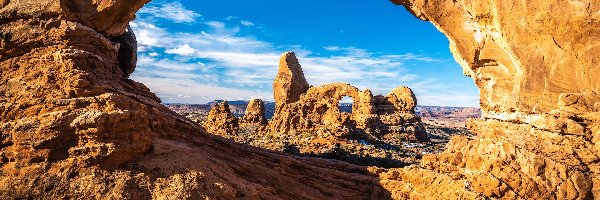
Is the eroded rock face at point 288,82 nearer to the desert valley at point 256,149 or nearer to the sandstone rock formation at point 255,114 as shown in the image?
the sandstone rock formation at point 255,114

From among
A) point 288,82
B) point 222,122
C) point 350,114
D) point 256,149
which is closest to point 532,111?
point 256,149

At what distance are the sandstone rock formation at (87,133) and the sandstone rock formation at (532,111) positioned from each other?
5632 millimetres

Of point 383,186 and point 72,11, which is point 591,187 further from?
point 72,11

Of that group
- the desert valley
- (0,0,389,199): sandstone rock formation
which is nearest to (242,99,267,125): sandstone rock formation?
the desert valley

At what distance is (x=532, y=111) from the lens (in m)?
14.7

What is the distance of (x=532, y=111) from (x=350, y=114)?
45874mm

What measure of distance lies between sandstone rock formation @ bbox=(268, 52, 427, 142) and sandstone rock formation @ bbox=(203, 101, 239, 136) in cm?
656

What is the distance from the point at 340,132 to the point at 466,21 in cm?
3288

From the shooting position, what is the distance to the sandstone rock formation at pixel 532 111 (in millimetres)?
13500

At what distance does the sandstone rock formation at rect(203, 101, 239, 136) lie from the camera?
58.3m

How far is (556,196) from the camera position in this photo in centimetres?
1323

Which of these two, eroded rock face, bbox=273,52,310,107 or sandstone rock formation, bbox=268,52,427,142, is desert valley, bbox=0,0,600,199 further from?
eroded rock face, bbox=273,52,310,107

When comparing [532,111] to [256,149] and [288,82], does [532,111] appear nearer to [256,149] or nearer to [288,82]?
[256,149]

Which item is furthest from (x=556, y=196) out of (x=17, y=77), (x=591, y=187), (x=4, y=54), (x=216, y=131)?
(x=216, y=131)
